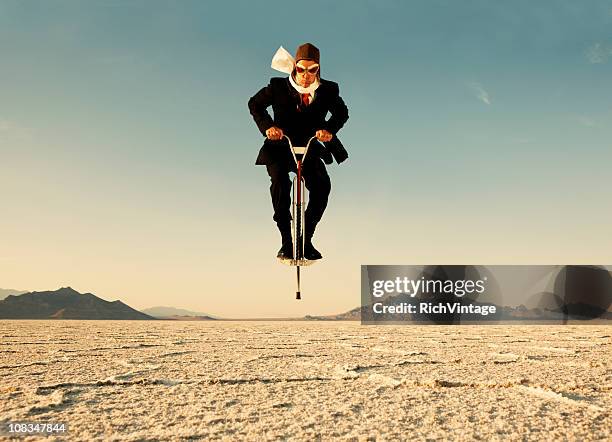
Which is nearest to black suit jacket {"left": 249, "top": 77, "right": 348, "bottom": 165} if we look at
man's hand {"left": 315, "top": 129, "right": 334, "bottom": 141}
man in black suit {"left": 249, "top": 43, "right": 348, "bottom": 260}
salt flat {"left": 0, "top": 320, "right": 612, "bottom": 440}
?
man in black suit {"left": 249, "top": 43, "right": 348, "bottom": 260}

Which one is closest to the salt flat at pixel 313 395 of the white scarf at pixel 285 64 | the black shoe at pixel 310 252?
the black shoe at pixel 310 252

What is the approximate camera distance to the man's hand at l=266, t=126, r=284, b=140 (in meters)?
3.29

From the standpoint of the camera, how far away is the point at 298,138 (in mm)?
3475

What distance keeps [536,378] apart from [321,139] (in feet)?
6.22

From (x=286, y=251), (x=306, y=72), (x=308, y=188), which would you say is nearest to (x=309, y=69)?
(x=306, y=72)

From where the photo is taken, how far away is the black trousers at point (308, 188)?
3.46m

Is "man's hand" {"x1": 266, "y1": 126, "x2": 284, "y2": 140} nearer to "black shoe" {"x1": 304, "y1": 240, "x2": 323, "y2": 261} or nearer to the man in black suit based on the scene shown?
the man in black suit

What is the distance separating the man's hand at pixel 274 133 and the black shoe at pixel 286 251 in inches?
24.8

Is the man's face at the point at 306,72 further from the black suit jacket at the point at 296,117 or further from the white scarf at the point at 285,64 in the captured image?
the black suit jacket at the point at 296,117

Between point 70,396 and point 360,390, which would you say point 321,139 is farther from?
point 70,396

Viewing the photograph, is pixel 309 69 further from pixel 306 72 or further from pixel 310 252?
pixel 310 252

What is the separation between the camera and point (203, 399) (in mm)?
2746

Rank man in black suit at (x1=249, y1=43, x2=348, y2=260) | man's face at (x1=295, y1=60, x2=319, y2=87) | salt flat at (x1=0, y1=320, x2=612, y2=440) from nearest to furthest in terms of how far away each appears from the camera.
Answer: salt flat at (x1=0, y1=320, x2=612, y2=440) < man's face at (x1=295, y1=60, x2=319, y2=87) < man in black suit at (x1=249, y1=43, x2=348, y2=260)

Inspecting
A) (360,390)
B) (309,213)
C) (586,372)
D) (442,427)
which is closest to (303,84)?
(309,213)
